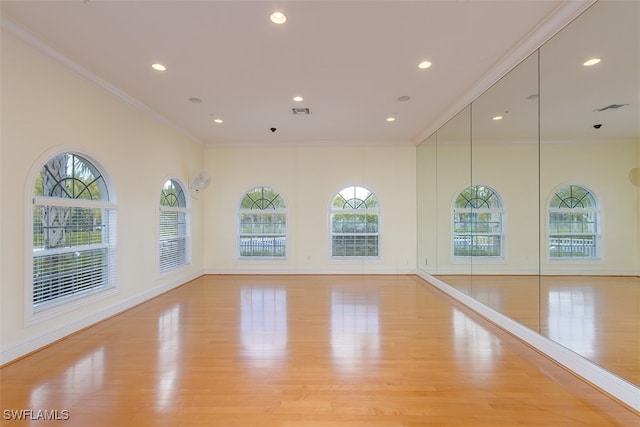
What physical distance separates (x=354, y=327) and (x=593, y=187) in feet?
9.08

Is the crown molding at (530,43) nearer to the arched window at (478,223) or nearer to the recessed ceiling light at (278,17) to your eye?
the arched window at (478,223)

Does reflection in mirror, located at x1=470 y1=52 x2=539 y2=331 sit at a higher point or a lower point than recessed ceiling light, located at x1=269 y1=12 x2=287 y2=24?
lower

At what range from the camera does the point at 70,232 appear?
3332mm

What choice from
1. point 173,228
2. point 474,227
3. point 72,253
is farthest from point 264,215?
point 474,227

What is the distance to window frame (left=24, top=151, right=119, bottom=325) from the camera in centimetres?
A: 274

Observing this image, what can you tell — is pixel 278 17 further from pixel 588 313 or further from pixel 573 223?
pixel 588 313

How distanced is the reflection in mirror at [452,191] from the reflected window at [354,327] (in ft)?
4.77

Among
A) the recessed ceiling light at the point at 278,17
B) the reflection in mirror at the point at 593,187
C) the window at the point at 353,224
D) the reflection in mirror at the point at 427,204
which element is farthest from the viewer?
the window at the point at 353,224

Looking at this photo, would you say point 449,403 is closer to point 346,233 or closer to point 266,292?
point 266,292

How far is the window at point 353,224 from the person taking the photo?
664cm

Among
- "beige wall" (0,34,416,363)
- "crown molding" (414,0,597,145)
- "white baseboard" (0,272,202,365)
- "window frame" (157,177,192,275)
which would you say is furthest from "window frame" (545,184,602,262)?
"window frame" (157,177,192,275)

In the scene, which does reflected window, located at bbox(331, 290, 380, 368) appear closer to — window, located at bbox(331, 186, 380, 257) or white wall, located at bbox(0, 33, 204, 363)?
window, located at bbox(331, 186, 380, 257)

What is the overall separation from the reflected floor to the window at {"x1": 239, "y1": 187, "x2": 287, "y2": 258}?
4.66 metres

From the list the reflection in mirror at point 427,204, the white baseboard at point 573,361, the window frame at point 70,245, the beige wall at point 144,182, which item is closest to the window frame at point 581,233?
the white baseboard at point 573,361
